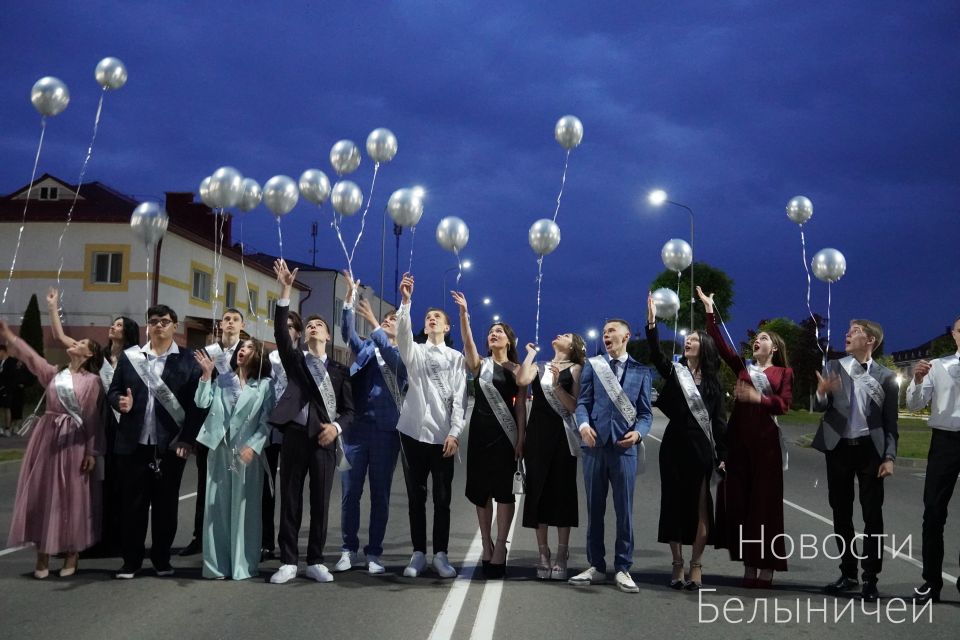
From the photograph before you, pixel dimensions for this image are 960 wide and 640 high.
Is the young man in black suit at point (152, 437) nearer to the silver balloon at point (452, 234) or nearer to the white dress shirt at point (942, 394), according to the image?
the silver balloon at point (452, 234)

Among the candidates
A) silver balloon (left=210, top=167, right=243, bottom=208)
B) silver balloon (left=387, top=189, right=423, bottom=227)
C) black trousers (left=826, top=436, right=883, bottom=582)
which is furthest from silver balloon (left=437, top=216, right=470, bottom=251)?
→ black trousers (left=826, top=436, right=883, bottom=582)

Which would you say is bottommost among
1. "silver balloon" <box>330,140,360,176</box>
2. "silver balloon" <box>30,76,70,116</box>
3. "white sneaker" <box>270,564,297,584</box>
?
"white sneaker" <box>270,564,297,584</box>

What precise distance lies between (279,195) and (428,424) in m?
3.03

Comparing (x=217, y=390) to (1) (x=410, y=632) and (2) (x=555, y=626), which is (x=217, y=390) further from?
(2) (x=555, y=626)

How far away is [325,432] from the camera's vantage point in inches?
262

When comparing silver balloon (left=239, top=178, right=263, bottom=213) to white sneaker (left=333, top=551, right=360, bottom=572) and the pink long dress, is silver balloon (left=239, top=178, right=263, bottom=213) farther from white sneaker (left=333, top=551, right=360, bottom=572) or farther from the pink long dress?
white sneaker (left=333, top=551, right=360, bottom=572)

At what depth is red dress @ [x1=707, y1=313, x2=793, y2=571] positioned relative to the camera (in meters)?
6.55

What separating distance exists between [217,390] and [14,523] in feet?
5.70

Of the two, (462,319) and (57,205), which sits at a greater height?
(57,205)

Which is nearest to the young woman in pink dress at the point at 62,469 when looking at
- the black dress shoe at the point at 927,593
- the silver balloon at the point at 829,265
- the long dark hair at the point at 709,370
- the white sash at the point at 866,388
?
the long dark hair at the point at 709,370

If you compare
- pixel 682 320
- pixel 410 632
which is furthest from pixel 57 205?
pixel 410 632

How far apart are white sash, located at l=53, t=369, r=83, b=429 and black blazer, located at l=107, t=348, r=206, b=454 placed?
9.7 inches

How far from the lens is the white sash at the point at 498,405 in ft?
22.5

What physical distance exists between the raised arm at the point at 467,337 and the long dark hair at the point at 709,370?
1675mm
